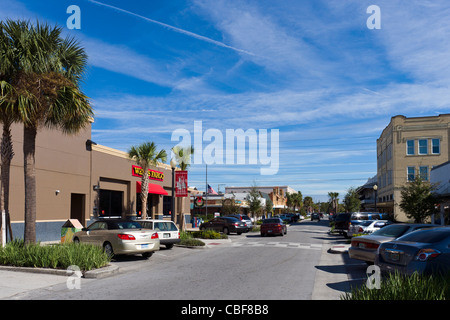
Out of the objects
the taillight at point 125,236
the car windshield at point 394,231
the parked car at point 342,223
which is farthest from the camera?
the parked car at point 342,223

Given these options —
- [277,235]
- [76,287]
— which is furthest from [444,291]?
[277,235]

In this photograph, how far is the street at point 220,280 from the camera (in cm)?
880

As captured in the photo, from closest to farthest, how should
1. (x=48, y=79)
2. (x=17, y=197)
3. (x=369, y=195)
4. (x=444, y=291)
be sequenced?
(x=444, y=291), (x=48, y=79), (x=17, y=197), (x=369, y=195)

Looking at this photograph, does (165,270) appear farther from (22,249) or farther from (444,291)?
(444,291)

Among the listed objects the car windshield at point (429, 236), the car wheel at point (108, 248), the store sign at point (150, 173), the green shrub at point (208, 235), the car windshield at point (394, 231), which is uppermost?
the store sign at point (150, 173)

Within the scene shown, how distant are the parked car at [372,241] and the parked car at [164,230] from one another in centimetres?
874

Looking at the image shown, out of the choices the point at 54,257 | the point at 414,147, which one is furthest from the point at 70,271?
the point at 414,147

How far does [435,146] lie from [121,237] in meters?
42.0

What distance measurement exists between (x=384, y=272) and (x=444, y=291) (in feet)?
9.94

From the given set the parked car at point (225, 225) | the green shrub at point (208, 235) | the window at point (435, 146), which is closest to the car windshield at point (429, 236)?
the green shrub at point (208, 235)

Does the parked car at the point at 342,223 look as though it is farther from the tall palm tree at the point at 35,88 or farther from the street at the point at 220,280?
the tall palm tree at the point at 35,88

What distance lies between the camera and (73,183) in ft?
82.2

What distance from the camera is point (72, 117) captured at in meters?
14.7

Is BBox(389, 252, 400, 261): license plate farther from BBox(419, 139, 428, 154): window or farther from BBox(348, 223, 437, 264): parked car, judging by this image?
BBox(419, 139, 428, 154): window
